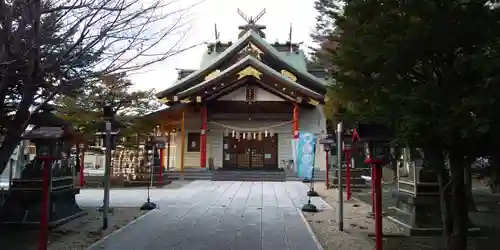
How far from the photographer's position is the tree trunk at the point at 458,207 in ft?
17.4

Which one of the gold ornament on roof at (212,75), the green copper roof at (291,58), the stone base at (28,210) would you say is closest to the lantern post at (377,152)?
the stone base at (28,210)

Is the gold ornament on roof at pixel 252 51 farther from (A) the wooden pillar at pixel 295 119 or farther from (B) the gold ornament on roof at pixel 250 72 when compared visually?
(A) the wooden pillar at pixel 295 119

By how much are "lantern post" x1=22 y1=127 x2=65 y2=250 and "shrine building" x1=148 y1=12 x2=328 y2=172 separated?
16774 mm

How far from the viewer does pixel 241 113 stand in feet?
89.9

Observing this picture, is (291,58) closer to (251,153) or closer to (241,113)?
(241,113)

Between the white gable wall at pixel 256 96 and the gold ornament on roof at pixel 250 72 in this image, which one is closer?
the gold ornament on roof at pixel 250 72

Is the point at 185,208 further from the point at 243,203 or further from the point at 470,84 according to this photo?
the point at 470,84

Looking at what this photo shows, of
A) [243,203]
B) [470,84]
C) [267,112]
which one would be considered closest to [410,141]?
[470,84]

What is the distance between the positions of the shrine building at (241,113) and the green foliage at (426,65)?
775 inches

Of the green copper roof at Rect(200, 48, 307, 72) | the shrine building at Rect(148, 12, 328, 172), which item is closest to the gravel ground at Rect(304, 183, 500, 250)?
the shrine building at Rect(148, 12, 328, 172)

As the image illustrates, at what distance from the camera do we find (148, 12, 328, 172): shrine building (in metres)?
25.8

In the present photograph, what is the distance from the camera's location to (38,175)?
931cm

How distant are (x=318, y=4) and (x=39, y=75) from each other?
82.0 ft

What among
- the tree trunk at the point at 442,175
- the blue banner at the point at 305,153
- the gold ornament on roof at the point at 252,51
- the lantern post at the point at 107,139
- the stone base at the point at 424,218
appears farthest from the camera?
the gold ornament on roof at the point at 252,51
